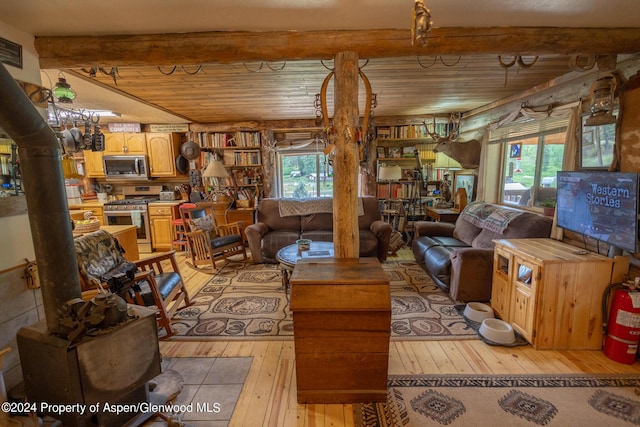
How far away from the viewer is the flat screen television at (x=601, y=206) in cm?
184

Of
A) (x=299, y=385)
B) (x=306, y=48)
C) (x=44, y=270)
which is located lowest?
(x=299, y=385)

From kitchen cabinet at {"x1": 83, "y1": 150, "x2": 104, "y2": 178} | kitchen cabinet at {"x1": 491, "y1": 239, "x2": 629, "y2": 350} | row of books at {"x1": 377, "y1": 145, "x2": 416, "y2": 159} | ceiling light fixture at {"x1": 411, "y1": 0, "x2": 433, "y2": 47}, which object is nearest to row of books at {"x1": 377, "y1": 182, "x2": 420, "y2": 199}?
row of books at {"x1": 377, "y1": 145, "x2": 416, "y2": 159}

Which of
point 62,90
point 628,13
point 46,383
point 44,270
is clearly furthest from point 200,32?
point 628,13

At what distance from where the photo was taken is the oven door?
486 centimetres

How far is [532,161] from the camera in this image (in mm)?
3373

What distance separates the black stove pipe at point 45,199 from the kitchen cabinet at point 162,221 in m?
3.53

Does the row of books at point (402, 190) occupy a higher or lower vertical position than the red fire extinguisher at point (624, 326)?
higher

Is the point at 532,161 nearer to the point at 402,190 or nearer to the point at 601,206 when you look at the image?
the point at 601,206

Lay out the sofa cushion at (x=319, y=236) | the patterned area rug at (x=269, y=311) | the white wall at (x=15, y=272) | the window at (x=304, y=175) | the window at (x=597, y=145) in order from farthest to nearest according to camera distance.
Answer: the window at (x=304, y=175)
the sofa cushion at (x=319, y=236)
the patterned area rug at (x=269, y=311)
the window at (x=597, y=145)
the white wall at (x=15, y=272)

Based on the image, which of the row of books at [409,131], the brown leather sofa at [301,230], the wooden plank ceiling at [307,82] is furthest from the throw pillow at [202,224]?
the row of books at [409,131]

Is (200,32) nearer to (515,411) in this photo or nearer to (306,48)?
(306,48)

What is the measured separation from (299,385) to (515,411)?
1.28 meters

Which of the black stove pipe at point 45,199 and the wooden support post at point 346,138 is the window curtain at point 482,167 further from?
the black stove pipe at point 45,199

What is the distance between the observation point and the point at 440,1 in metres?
1.58
